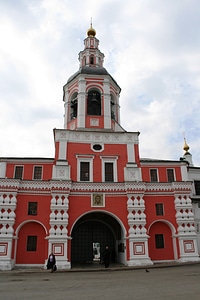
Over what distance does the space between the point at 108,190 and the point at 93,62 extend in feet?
43.4

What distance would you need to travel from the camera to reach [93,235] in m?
21.1

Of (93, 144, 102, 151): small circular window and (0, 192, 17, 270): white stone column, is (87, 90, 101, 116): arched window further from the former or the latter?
(0, 192, 17, 270): white stone column

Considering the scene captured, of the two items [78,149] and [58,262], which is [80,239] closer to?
[58,262]

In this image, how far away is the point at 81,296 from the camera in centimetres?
801

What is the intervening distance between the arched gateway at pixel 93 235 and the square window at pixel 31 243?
350 centimetres

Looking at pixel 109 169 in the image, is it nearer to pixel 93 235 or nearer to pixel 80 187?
pixel 80 187

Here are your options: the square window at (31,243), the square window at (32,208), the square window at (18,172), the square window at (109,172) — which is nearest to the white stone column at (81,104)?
the square window at (109,172)

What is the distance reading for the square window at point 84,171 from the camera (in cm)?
1934

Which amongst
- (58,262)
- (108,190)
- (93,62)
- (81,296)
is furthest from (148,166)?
(81,296)

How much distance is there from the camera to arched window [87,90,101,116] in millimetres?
22109

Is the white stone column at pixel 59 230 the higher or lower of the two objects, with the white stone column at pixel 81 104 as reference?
lower

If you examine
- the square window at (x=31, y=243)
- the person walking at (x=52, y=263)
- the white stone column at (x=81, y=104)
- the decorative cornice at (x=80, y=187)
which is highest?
the white stone column at (x=81, y=104)

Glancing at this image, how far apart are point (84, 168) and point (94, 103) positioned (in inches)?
234

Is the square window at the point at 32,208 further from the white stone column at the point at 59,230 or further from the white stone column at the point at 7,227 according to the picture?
the white stone column at the point at 59,230
